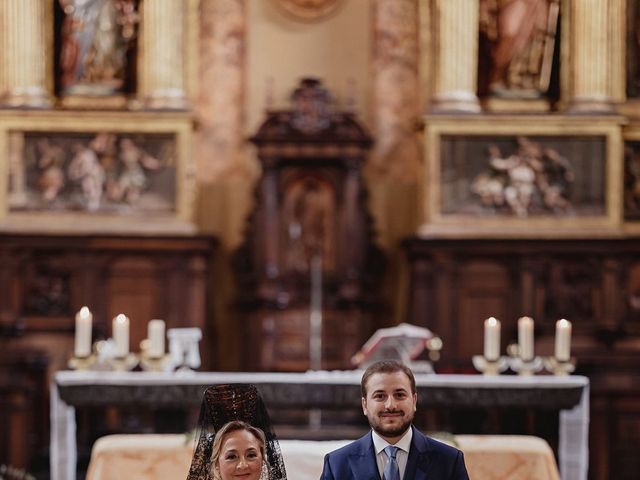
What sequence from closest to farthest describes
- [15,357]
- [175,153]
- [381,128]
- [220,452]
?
[220,452], [15,357], [175,153], [381,128]

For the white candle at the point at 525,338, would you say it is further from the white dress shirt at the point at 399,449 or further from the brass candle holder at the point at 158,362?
the white dress shirt at the point at 399,449

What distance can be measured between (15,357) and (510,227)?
198 inches

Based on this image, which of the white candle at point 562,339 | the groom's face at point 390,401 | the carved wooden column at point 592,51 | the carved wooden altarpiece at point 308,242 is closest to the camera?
the groom's face at point 390,401

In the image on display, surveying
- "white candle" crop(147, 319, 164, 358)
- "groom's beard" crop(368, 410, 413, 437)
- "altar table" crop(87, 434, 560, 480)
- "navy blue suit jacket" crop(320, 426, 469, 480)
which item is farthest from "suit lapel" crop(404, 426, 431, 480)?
"white candle" crop(147, 319, 164, 358)

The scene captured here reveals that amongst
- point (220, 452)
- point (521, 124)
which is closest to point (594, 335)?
point (521, 124)

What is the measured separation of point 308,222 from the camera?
12102 millimetres

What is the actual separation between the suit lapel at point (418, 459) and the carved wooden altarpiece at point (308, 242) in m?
7.42

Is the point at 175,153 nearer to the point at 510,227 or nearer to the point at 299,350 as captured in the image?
the point at 299,350

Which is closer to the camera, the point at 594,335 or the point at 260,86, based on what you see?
the point at 594,335

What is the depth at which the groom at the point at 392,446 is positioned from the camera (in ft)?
13.6

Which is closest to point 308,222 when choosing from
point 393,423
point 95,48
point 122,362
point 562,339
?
point 95,48

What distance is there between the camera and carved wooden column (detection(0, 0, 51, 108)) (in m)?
12.0

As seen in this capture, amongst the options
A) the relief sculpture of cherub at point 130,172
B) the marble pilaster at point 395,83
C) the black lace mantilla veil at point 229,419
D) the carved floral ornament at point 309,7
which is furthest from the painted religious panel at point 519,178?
the black lace mantilla veil at point 229,419

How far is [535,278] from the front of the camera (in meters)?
11.8
